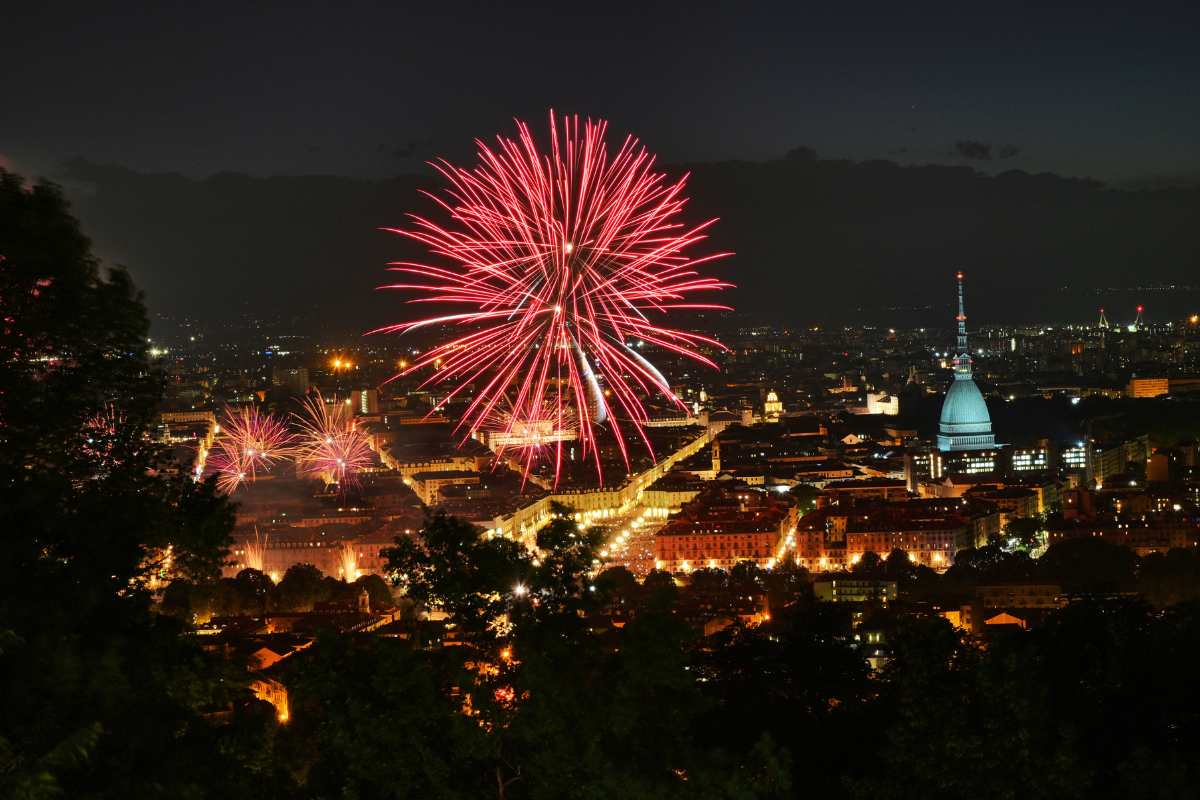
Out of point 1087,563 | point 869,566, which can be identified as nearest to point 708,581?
point 869,566

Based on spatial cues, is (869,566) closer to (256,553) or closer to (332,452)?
(256,553)

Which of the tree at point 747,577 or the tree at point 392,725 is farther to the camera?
the tree at point 747,577

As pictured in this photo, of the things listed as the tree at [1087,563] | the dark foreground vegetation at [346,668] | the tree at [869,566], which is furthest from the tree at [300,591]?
the dark foreground vegetation at [346,668]

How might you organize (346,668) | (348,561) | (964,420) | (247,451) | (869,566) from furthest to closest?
1. (964,420)
2. (247,451)
3. (348,561)
4. (869,566)
5. (346,668)

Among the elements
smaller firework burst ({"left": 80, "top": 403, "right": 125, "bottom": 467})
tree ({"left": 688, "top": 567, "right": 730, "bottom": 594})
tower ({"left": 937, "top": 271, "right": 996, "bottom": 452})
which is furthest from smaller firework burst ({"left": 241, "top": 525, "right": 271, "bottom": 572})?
tower ({"left": 937, "top": 271, "right": 996, "bottom": 452})

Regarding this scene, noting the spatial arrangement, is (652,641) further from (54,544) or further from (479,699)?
(54,544)

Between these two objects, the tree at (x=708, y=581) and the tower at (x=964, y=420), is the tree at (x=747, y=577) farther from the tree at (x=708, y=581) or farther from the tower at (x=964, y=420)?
the tower at (x=964, y=420)

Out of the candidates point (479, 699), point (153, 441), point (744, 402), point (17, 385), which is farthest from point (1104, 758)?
point (744, 402)

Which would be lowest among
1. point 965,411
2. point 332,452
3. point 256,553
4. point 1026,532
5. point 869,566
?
point 869,566
